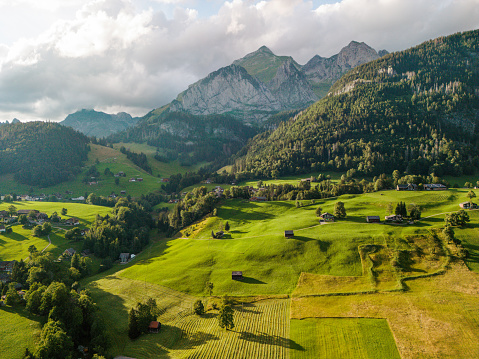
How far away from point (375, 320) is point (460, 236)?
146 feet

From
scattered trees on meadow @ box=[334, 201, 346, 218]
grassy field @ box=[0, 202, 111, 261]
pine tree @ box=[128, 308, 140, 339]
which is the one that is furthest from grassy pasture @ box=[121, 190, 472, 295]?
grassy field @ box=[0, 202, 111, 261]

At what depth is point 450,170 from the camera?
172750 millimetres

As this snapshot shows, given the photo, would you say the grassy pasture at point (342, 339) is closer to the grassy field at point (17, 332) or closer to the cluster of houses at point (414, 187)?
the grassy field at point (17, 332)

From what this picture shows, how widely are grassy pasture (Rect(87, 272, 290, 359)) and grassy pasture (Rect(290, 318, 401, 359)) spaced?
2.92 meters

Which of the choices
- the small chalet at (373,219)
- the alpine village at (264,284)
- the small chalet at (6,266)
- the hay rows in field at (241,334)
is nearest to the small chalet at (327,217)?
the alpine village at (264,284)

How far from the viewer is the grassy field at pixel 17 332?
5056 centimetres

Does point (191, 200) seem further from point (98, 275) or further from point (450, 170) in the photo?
point (450, 170)

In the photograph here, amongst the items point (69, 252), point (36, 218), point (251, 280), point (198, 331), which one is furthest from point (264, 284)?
point (36, 218)

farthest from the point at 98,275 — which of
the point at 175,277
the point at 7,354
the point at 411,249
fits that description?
the point at 411,249

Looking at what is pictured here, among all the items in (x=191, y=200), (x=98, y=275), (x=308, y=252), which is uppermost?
(x=191, y=200)

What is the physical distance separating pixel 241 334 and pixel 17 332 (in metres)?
44.2

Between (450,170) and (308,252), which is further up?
(450,170)

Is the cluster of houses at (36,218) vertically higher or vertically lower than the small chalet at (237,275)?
higher

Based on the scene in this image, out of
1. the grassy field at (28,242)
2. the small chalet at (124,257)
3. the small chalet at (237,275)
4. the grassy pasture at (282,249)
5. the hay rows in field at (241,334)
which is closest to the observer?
the hay rows in field at (241,334)
